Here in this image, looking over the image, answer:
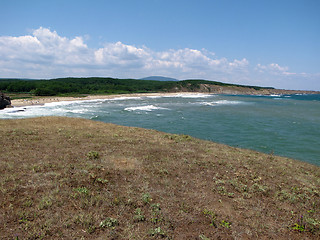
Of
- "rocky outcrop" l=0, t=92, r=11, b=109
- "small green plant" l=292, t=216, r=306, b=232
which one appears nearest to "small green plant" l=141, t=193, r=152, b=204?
"small green plant" l=292, t=216, r=306, b=232

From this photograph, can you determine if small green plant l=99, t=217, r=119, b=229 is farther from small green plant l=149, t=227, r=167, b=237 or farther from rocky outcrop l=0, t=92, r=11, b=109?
rocky outcrop l=0, t=92, r=11, b=109

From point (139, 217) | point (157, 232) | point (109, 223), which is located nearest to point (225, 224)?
point (157, 232)

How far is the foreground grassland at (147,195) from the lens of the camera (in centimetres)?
672

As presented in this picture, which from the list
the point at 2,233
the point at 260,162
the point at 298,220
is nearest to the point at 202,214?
the point at 298,220

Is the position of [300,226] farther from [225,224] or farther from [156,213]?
[156,213]

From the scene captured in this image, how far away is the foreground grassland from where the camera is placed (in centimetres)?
672

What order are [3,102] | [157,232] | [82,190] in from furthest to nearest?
[3,102]
[82,190]
[157,232]

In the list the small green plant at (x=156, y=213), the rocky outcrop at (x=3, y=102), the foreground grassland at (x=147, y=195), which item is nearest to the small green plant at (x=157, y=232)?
the foreground grassland at (x=147, y=195)

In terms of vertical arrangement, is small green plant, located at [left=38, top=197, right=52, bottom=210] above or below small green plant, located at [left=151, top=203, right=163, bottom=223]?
above

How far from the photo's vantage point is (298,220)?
25.2ft

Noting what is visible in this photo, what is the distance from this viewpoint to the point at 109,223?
679 centimetres

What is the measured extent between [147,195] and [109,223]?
2.14 m

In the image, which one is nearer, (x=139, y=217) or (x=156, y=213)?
(x=139, y=217)

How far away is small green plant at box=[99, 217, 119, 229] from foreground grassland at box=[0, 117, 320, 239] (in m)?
0.03
